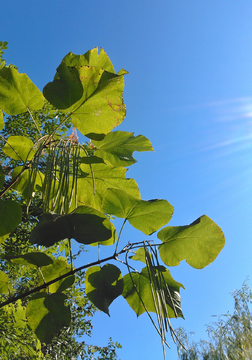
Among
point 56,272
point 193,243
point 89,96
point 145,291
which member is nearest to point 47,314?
point 56,272

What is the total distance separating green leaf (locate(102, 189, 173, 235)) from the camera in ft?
1.47

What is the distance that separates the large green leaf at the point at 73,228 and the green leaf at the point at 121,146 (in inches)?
8.4

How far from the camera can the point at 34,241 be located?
12.8 inches

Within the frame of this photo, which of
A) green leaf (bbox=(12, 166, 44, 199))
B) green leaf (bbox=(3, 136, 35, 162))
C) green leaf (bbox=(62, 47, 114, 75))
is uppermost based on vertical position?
green leaf (bbox=(62, 47, 114, 75))

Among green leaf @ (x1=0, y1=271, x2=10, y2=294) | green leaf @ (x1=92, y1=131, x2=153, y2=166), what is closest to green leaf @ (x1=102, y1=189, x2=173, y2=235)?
green leaf @ (x1=92, y1=131, x2=153, y2=166)

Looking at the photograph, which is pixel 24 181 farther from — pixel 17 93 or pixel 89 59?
pixel 89 59

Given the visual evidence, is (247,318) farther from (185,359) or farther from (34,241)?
(34,241)

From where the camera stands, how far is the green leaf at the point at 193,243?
0.44 meters

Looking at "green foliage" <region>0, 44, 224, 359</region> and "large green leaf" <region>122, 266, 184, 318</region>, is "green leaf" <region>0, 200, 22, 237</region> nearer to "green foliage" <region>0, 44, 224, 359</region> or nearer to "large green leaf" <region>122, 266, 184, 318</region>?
"green foliage" <region>0, 44, 224, 359</region>

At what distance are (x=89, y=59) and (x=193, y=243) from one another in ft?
1.34

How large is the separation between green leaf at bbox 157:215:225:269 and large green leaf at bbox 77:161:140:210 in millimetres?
139

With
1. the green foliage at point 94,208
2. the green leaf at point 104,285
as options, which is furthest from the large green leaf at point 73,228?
the green leaf at point 104,285

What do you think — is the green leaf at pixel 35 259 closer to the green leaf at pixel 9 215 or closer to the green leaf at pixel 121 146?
the green leaf at pixel 9 215

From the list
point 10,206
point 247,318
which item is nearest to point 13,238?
point 10,206
